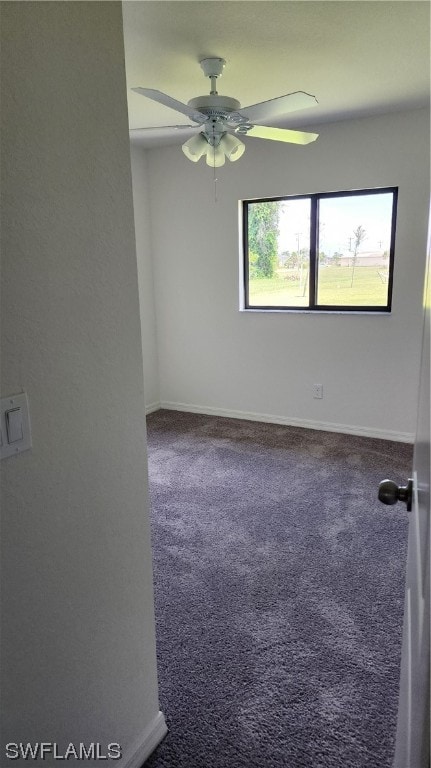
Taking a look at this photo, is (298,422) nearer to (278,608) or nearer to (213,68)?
(278,608)

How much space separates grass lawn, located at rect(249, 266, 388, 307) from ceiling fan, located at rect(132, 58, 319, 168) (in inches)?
58.7

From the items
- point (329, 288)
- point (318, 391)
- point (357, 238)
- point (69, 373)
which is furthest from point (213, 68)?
point (318, 391)

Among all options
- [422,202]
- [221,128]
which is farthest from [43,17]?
[422,202]

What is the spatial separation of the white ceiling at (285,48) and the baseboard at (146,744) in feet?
8.39

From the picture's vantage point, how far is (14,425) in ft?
3.12

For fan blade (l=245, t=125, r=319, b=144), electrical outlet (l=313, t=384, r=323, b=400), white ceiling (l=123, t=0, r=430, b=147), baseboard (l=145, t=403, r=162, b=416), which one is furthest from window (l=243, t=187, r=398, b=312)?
Result: baseboard (l=145, t=403, r=162, b=416)

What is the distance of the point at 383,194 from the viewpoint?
3.78m

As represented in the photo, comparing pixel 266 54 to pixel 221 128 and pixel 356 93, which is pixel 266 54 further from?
pixel 356 93

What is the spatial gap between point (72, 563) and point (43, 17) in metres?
1.13

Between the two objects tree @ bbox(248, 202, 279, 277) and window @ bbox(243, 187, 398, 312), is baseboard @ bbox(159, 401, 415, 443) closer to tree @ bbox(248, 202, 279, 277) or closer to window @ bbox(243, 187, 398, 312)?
window @ bbox(243, 187, 398, 312)

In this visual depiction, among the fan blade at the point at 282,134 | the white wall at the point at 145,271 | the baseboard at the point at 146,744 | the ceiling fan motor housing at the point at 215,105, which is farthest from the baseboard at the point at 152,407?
the baseboard at the point at 146,744

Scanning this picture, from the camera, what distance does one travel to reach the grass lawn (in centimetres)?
396
